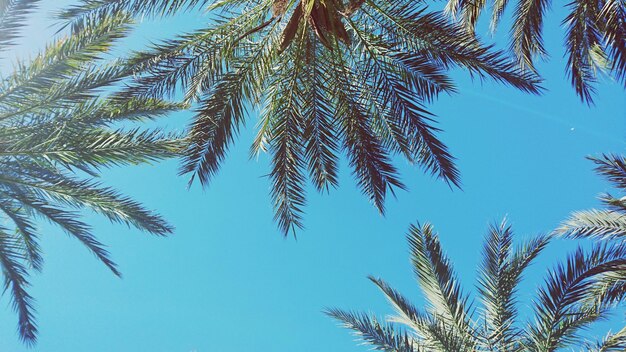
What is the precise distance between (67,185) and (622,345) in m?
7.49

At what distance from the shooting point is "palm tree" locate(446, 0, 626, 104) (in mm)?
6972

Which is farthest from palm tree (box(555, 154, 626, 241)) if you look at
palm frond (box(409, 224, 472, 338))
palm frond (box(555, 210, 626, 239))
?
palm frond (box(409, 224, 472, 338))

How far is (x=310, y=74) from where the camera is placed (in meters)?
6.73

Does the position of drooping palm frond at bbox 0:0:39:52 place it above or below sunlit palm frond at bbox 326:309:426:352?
above

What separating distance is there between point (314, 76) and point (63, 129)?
2.81m

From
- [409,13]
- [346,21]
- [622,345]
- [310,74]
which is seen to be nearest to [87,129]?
[310,74]

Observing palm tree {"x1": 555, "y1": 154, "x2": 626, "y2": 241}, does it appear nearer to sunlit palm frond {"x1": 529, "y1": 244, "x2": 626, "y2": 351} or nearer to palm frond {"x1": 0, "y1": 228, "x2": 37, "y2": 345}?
sunlit palm frond {"x1": 529, "y1": 244, "x2": 626, "y2": 351}

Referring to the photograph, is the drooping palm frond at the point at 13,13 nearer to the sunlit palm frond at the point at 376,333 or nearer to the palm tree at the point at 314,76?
the palm tree at the point at 314,76

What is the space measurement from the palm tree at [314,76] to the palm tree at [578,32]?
950 mm

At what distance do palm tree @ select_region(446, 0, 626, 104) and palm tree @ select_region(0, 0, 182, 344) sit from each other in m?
4.19

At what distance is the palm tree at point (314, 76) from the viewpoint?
6562 millimetres

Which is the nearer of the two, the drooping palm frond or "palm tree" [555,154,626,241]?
the drooping palm frond

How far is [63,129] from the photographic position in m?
6.43

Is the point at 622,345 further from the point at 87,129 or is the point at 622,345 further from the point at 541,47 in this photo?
the point at 87,129
